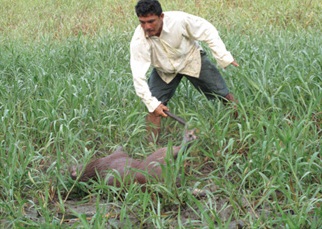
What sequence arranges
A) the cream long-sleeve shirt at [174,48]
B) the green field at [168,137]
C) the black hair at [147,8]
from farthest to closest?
the cream long-sleeve shirt at [174,48], the black hair at [147,8], the green field at [168,137]

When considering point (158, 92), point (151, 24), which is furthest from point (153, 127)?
point (151, 24)

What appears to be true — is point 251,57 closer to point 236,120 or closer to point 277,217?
point 236,120

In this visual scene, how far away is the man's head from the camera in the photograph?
4.07 m

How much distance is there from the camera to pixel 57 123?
181 inches

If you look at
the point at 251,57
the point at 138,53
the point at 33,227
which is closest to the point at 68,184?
the point at 33,227

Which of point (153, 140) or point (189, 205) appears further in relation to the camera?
point (153, 140)

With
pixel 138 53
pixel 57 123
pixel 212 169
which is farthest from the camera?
pixel 57 123

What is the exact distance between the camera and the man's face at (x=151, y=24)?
13.5 ft

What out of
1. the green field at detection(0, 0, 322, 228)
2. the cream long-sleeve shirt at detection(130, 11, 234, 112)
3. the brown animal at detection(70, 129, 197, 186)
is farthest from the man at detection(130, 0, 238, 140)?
the brown animal at detection(70, 129, 197, 186)

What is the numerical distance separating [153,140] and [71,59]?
2.08 m

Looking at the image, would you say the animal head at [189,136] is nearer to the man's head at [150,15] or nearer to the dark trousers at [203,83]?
the dark trousers at [203,83]

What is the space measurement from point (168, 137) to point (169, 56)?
62 cm

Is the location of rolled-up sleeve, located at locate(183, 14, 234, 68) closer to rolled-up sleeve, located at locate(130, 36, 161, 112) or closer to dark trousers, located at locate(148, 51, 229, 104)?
dark trousers, located at locate(148, 51, 229, 104)

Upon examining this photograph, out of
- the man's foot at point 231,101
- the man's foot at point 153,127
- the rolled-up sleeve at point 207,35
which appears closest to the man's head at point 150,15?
the rolled-up sleeve at point 207,35
